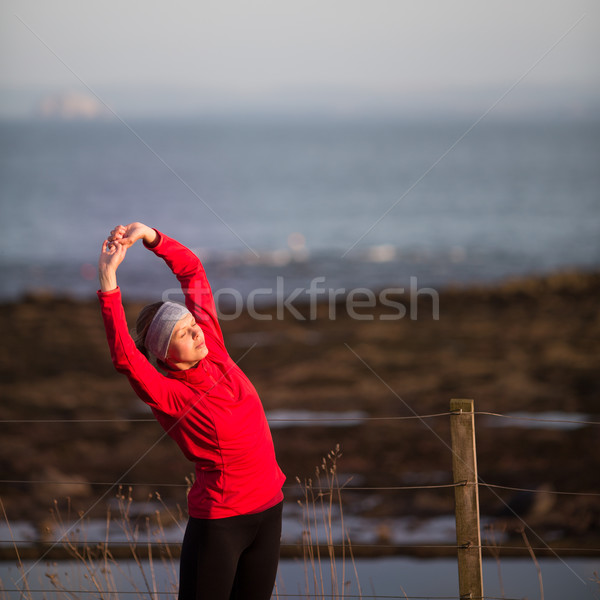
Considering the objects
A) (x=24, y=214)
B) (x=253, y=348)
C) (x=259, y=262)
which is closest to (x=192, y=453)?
(x=253, y=348)

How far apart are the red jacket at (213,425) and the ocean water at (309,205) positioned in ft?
23.2

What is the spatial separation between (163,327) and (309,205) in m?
59.2

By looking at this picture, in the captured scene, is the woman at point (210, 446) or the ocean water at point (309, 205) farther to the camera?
the ocean water at point (309, 205)

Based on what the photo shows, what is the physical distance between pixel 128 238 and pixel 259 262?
103 ft

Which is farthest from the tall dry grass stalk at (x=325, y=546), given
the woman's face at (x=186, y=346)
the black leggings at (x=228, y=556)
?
the woman's face at (x=186, y=346)

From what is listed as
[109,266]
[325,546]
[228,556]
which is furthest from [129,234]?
[325,546]

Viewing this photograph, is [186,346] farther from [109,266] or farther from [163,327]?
[109,266]

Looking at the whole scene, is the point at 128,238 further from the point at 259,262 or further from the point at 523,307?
the point at 259,262

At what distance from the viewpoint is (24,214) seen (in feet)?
186

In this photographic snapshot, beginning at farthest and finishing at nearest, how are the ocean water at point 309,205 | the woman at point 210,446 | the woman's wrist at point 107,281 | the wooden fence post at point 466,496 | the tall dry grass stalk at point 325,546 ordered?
the ocean water at point 309,205 < the tall dry grass stalk at point 325,546 < the wooden fence post at point 466,496 < the woman at point 210,446 < the woman's wrist at point 107,281

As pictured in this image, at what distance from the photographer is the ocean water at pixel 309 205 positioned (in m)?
33.0

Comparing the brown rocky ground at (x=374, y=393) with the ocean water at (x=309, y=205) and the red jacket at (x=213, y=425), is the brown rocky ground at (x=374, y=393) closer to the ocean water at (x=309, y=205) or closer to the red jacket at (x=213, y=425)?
the red jacket at (x=213, y=425)

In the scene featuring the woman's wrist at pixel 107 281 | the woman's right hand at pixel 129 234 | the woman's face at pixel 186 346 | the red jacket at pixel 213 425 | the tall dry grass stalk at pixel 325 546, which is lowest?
the tall dry grass stalk at pixel 325 546

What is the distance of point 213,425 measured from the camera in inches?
97.5
